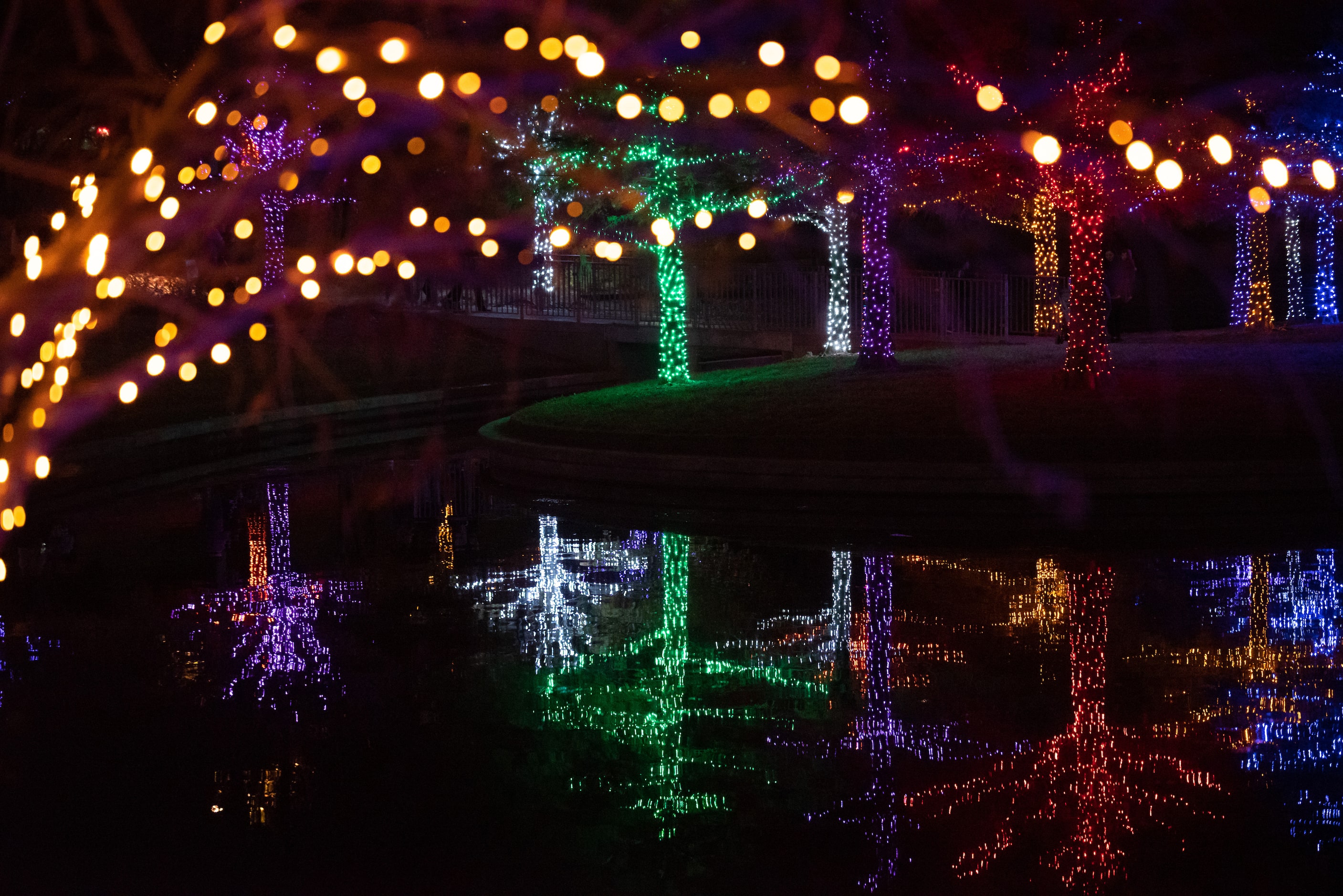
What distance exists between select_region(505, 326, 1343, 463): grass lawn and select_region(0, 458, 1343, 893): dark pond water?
3.32m

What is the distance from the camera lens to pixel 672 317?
86.0ft

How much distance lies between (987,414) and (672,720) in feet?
34.0

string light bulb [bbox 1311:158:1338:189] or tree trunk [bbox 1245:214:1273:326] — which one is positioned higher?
tree trunk [bbox 1245:214:1273:326]

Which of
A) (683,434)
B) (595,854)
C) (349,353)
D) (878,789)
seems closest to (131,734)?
(595,854)

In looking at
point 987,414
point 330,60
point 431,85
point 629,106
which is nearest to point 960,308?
point 987,414

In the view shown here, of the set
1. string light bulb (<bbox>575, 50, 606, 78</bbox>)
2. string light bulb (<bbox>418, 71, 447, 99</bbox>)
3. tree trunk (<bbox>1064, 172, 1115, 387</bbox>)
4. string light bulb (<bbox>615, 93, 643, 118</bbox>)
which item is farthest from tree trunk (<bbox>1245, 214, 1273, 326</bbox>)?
string light bulb (<bbox>418, 71, 447, 99</bbox>)

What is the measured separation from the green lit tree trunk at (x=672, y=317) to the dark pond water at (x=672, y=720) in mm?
12602

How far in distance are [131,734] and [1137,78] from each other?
15127 millimetres

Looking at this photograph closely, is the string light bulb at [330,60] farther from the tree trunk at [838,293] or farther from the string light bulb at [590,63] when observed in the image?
the tree trunk at [838,293]

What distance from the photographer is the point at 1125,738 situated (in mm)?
7625

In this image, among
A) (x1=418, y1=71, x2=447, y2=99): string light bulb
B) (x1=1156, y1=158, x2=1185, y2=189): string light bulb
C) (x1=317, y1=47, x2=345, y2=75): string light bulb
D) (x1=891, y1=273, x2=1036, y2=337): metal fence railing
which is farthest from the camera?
(x1=891, y1=273, x2=1036, y2=337): metal fence railing

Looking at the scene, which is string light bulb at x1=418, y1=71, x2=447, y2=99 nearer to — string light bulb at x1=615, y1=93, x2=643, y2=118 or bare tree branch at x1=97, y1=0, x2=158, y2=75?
string light bulb at x1=615, y1=93, x2=643, y2=118

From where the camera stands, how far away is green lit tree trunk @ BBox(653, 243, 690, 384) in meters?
26.1

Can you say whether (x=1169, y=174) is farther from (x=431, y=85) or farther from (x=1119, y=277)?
(x=1119, y=277)
